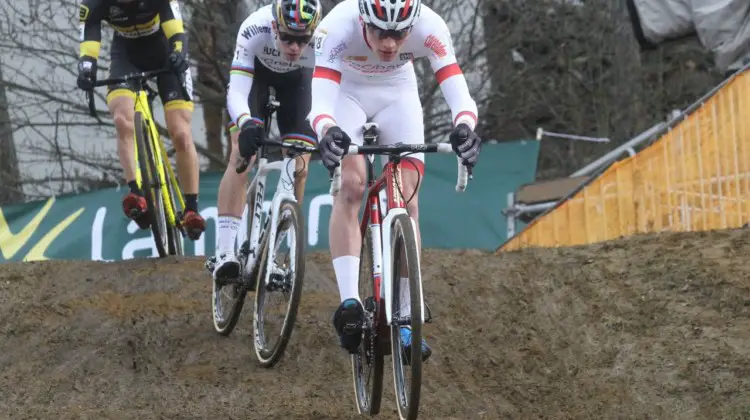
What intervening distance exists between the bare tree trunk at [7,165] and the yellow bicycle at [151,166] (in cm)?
1111

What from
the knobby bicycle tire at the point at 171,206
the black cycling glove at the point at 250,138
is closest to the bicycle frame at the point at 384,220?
the black cycling glove at the point at 250,138

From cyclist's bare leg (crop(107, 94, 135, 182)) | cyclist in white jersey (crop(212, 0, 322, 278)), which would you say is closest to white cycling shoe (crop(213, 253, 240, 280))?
cyclist in white jersey (crop(212, 0, 322, 278))

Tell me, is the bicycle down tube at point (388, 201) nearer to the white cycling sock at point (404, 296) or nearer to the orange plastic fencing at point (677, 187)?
the white cycling sock at point (404, 296)

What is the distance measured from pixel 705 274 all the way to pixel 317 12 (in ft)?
10.8

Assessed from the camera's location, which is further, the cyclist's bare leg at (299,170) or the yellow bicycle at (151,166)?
the yellow bicycle at (151,166)

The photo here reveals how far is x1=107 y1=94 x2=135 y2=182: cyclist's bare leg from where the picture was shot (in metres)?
10.2

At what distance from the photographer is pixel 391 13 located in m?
6.81

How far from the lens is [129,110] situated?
1020 centimetres

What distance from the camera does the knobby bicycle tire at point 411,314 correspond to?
6.21 m

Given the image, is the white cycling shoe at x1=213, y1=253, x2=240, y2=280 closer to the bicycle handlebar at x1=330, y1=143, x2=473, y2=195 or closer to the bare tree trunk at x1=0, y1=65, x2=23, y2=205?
the bicycle handlebar at x1=330, y1=143, x2=473, y2=195

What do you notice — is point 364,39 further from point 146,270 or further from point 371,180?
point 146,270

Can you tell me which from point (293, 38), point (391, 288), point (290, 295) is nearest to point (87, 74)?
point (293, 38)

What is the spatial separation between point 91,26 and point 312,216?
14.0ft

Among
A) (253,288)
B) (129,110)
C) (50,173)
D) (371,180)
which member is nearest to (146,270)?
(129,110)
